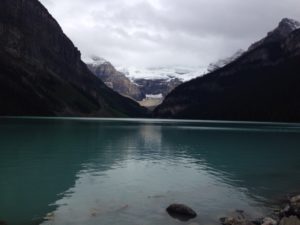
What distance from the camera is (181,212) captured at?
3067cm

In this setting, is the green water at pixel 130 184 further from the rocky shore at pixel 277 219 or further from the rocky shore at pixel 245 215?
the rocky shore at pixel 277 219

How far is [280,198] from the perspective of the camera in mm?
37938

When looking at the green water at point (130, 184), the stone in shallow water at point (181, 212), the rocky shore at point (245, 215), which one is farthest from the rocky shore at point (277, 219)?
the stone in shallow water at point (181, 212)

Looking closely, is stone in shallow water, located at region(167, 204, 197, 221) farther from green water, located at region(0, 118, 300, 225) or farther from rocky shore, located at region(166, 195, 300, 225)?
green water, located at region(0, 118, 300, 225)

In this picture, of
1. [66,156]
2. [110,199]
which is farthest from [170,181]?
[66,156]

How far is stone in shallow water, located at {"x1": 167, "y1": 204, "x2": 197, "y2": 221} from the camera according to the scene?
29.9 metres

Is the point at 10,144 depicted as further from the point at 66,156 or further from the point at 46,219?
the point at 46,219

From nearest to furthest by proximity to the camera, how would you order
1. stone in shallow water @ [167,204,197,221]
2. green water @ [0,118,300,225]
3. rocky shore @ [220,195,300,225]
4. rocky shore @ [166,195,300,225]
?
rocky shore @ [220,195,300,225] → rocky shore @ [166,195,300,225] → stone in shallow water @ [167,204,197,221] → green water @ [0,118,300,225]

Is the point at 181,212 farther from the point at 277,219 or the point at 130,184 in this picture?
the point at 130,184

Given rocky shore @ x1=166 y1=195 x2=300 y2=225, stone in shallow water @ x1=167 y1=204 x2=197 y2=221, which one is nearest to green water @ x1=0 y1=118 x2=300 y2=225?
stone in shallow water @ x1=167 y1=204 x2=197 y2=221

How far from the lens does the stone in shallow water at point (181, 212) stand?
29925 mm

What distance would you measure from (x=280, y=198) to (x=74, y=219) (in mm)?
19813

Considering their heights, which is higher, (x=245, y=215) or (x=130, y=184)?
(x=130, y=184)

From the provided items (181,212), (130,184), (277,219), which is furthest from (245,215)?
(130,184)
